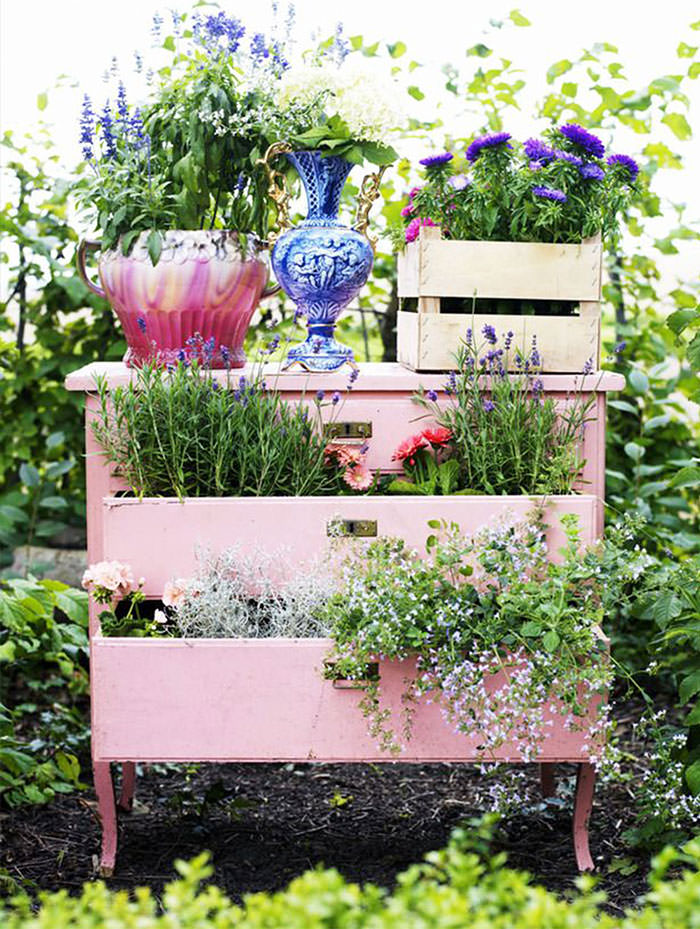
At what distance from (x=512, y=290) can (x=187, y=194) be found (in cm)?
75

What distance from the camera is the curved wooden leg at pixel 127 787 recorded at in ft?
9.65

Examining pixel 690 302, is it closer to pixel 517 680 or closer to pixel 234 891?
pixel 517 680

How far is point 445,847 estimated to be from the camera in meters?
2.76

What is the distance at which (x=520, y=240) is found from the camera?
8.82 ft

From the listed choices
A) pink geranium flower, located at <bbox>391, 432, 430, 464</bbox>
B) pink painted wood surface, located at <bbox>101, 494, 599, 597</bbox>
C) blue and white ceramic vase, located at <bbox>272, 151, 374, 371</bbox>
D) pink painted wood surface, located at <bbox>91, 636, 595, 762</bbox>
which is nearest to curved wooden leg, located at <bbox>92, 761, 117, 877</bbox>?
pink painted wood surface, located at <bbox>91, 636, 595, 762</bbox>

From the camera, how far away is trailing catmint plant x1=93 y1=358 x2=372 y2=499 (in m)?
2.50

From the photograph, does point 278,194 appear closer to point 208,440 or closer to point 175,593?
point 208,440

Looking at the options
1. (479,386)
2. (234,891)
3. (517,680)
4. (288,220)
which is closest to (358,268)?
(288,220)

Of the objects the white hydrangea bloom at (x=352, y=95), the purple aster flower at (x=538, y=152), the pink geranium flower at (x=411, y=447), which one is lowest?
the pink geranium flower at (x=411, y=447)

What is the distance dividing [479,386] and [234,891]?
1.17 meters

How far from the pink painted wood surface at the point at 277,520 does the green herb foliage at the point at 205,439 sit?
0.06 m

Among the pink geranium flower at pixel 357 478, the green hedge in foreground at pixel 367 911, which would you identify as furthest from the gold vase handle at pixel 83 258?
the green hedge in foreground at pixel 367 911

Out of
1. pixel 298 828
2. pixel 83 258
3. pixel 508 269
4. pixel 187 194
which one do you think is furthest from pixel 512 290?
pixel 298 828

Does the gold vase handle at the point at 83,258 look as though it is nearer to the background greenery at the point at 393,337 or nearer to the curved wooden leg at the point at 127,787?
the background greenery at the point at 393,337
